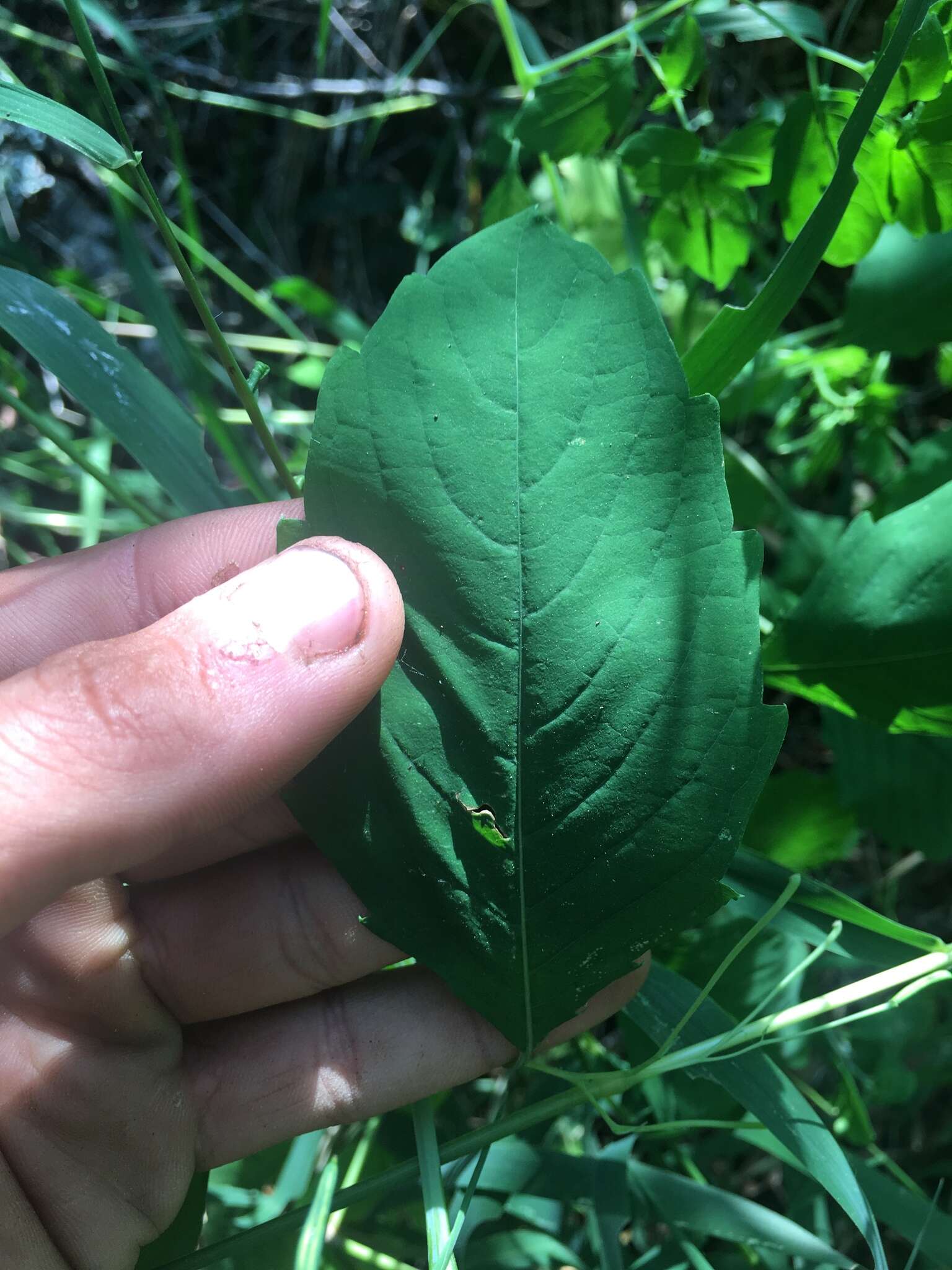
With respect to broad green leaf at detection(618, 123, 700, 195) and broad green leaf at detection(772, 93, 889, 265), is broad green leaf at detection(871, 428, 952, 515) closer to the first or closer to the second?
broad green leaf at detection(772, 93, 889, 265)

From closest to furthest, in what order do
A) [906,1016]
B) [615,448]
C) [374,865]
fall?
1. [615,448]
2. [374,865]
3. [906,1016]

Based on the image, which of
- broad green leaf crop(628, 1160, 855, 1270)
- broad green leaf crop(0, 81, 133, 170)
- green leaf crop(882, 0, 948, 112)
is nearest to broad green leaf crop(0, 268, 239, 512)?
broad green leaf crop(0, 81, 133, 170)

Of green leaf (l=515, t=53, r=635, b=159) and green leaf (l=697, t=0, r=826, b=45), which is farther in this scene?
green leaf (l=697, t=0, r=826, b=45)

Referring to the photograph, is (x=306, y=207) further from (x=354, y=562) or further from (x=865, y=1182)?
(x=865, y=1182)

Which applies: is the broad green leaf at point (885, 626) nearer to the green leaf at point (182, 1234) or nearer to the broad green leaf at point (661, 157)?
the broad green leaf at point (661, 157)

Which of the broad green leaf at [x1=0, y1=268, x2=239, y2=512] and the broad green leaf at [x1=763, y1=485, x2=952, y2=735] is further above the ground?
the broad green leaf at [x1=0, y1=268, x2=239, y2=512]

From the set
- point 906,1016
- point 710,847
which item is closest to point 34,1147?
point 710,847

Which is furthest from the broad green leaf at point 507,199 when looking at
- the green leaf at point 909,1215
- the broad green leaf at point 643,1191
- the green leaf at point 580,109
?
the green leaf at point 909,1215
